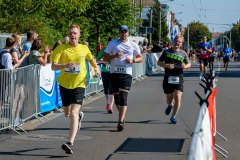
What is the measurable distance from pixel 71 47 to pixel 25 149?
5.57 feet

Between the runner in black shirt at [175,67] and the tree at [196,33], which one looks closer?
the runner in black shirt at [175,67]

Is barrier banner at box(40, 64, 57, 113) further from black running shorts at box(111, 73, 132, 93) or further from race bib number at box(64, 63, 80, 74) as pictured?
race bib number at box(64, 63, 80, 74)

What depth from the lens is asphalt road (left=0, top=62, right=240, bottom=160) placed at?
32.6 ft

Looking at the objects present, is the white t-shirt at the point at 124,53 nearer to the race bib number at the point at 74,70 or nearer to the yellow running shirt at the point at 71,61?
the yellow running shirt at the point at 71,61

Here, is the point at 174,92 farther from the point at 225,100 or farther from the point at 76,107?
the point at 225,100

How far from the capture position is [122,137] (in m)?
11.8

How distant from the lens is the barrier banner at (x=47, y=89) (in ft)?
47.9

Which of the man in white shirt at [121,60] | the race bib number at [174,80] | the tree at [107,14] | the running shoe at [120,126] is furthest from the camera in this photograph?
the tree at [107,14]

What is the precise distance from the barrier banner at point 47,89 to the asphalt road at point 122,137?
0.28m

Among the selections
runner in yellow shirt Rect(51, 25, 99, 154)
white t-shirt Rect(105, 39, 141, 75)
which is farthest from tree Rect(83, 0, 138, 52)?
runner in yellow shirt Rect(51, 25, 99, 154)

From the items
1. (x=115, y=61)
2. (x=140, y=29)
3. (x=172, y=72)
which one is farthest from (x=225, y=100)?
(x=140, y=29)

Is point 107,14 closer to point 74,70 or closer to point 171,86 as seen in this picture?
point 171,86

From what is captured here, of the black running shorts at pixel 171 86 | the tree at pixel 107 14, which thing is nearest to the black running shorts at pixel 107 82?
the black running shorts at pixel 171 86

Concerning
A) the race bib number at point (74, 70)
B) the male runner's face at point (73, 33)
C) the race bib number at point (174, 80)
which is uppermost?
the male runner's face at point (73, 33)
